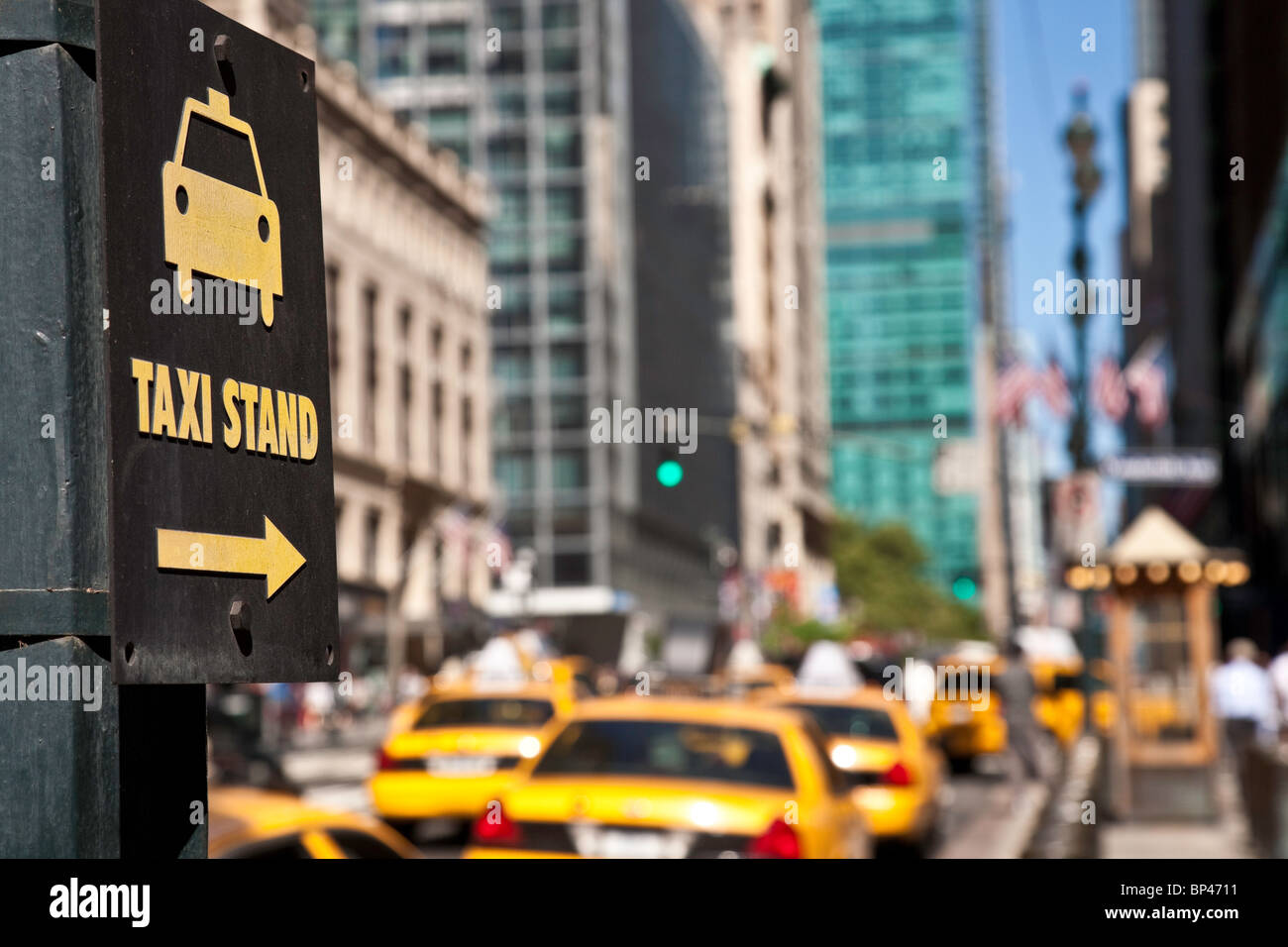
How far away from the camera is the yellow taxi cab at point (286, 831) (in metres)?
6.39

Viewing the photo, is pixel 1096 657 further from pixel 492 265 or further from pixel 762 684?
pixel 492 265

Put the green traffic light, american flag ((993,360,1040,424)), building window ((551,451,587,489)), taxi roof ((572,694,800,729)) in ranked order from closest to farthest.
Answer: taxi roof ((572,694,800,729)), the green traffic light, american flag ((993,360,1040,424)), building window ((551,451,587,489))

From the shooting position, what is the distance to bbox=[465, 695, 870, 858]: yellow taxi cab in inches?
371

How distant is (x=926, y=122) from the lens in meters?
192

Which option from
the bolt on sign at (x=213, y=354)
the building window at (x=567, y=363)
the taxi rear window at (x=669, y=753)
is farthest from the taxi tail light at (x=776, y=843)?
the building window at (x=567, y=363)

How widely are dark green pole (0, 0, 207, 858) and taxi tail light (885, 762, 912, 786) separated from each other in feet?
51.7

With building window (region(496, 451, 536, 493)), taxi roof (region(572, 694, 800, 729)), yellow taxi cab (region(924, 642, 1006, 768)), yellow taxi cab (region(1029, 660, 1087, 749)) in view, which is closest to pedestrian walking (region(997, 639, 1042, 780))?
yellow taxi cab (region(924, 642, 1006, 768))

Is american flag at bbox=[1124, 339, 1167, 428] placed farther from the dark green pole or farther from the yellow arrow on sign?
the dark green pole

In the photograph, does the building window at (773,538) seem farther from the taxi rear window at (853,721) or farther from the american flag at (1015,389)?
the taxi rear window at (853,721)

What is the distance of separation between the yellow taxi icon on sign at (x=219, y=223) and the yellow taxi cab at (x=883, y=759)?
50.3ft

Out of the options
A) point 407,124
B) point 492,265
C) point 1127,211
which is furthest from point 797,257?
point 407,124

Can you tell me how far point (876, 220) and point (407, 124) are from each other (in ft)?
433

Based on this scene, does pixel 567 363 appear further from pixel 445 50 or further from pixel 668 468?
pixel 668 468

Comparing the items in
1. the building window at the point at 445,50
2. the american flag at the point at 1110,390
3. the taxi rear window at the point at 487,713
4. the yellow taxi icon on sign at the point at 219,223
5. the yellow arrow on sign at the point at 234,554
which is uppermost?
the building window at the point at 445,50
